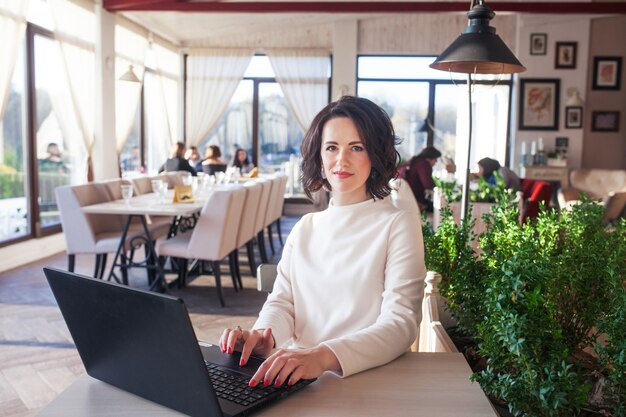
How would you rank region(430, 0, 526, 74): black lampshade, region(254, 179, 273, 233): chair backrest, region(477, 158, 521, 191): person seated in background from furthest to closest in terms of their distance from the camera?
region(477, 158, 521, 191): person seated in background, region(254, 179, 273, 233): chair backrest, region(430, 0, 526, 74): black lampshade

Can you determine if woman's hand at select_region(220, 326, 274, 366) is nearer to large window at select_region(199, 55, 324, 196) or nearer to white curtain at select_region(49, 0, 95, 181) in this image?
white curtain at select_region(49, 0, 95, 181)

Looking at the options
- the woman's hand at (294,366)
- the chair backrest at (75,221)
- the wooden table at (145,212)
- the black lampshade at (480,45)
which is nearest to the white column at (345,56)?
the wooden table at (145,212)

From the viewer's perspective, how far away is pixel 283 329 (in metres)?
1.60

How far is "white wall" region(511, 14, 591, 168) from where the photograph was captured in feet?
34.0

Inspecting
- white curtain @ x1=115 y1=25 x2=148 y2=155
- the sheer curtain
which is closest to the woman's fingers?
white curtain @ x1=115 y1=25 x2=148 y2=155

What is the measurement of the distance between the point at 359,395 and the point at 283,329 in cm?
49

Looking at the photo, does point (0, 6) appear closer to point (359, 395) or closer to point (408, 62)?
point (359, 395)

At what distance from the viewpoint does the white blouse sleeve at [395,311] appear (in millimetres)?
1251

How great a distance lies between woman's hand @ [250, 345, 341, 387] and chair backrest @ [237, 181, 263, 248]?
436 cm

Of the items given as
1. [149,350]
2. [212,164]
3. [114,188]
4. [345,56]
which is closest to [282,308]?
[149,350]

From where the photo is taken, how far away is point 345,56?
1107cm

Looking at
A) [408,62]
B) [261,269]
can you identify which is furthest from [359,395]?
[408,62]

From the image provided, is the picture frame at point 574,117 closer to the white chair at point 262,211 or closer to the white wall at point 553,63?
the white wall at point 553,63

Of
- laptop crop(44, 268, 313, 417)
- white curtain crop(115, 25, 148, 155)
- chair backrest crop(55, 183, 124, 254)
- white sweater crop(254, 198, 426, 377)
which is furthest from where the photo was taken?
white curtain crop(115, 25, 148, 155)
